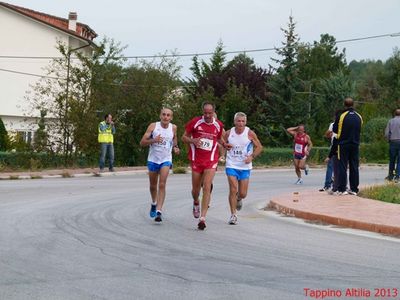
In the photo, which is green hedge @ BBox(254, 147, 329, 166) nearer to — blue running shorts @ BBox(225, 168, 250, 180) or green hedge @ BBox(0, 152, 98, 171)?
green hedge @ BBox(0, 152, 98, 171)

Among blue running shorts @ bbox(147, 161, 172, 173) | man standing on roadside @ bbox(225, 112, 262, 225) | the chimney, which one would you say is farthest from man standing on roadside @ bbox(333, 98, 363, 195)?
the chimney

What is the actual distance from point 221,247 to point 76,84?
1957cm

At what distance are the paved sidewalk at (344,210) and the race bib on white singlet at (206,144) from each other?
2.42 meters

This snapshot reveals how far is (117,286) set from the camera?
7430mm

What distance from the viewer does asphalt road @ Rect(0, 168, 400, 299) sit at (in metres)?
7.41

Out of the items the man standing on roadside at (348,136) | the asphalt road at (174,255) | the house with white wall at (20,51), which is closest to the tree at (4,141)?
the house with white wall at (20,51)

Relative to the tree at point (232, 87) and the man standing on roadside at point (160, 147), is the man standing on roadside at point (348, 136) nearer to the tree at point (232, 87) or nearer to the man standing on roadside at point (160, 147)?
the man standing on roadside at point (160, 147)

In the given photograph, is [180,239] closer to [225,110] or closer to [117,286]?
[117,286]

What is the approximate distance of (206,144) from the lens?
12.3 meters

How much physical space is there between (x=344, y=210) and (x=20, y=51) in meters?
43.2

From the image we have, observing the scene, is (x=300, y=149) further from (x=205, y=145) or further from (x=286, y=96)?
(x=286, y=96)

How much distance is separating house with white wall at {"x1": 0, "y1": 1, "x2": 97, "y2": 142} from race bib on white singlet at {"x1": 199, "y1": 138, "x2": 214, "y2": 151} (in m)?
40.6

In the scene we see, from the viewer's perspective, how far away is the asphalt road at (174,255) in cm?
741

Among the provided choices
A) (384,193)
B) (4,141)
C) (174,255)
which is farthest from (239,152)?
(4,141)
